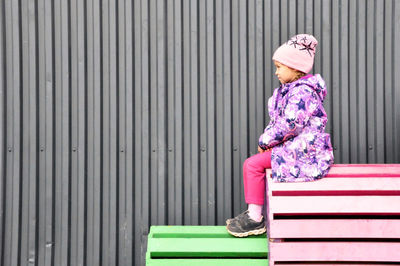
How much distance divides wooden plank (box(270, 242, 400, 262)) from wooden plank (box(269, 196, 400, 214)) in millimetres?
229

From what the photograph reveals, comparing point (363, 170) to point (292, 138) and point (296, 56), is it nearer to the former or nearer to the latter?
point (292, 138)

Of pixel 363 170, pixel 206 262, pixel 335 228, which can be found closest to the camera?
pixel 335 228

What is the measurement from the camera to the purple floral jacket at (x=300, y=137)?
4605 mm

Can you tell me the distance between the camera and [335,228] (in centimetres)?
428

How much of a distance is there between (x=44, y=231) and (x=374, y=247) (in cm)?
302

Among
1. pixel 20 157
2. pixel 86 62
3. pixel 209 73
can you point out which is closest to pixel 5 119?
pixel 20 157

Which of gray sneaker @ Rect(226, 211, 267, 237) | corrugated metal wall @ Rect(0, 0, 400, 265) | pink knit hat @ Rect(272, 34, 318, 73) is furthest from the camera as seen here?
corrugated metal wall @ Rect(0, 0, 400, 265)

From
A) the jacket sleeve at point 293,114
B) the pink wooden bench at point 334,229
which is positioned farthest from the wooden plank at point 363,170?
the jacket sleeve at point 293,114

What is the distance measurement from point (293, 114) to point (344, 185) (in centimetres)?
64


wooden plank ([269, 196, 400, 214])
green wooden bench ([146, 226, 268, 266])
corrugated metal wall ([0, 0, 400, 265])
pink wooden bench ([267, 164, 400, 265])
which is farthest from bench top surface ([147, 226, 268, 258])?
corrugated metal wall ([0, 0, 400, 265])

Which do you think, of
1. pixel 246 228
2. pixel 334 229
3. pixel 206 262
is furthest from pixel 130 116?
pixel 334 229

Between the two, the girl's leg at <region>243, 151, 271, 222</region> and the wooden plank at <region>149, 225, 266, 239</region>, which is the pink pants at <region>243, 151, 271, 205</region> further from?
the wooden plank at <region>149, 225, 266, 239</region>

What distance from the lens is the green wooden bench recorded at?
458 centimetres

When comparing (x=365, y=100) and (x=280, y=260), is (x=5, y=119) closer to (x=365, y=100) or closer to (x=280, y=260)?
(x=280, y=260)
